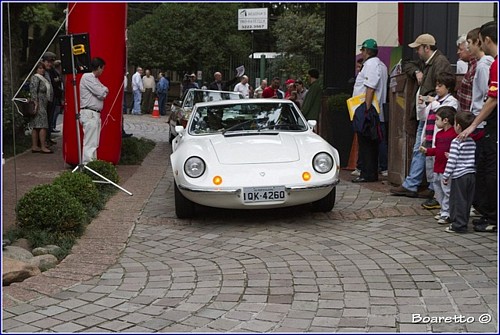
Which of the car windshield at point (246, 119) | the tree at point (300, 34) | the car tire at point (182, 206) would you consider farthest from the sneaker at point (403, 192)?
the tree at point (300, 34)

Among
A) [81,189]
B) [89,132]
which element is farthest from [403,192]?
[89,132]

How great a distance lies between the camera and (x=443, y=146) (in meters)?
6.58

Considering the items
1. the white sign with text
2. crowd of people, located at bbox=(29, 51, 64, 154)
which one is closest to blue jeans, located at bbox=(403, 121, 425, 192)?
crowd of people, located at bbox=(29, 51, 64, 154)

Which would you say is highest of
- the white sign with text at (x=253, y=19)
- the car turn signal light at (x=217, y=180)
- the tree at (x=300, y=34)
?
the tree at (x=300, y=34)

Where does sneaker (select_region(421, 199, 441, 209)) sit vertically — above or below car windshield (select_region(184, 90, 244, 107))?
below

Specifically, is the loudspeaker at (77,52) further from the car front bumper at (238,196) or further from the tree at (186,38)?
the tree at (186,38)

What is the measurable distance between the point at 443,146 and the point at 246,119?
2408mm

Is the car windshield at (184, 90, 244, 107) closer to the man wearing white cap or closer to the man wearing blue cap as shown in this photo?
the man wearing blue cap

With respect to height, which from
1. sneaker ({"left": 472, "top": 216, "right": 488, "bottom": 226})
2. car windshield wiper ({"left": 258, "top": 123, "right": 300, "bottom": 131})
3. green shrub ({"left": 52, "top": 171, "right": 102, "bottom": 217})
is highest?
car windshield wiper ({"left": 258, "top": 123, "right": 300, "bottom": 131})

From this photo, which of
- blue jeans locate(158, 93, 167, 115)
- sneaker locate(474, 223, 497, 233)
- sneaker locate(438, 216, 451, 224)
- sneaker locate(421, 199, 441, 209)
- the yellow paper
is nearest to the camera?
sneaker locate(474, 223, 497, 233)

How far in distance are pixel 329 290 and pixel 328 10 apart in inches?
353

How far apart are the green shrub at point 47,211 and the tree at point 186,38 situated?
88.8 feet

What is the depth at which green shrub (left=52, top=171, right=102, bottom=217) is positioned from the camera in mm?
7156

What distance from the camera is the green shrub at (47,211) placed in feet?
19.5
